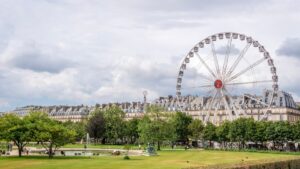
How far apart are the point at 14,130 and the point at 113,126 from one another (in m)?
69.1

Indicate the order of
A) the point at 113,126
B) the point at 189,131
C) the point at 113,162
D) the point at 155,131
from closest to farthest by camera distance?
the point at 113,162, the point at 155,131, the point at 189,131, the point at 113,126

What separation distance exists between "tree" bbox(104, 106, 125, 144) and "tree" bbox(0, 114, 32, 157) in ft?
218

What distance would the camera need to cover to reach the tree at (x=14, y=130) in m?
75.2

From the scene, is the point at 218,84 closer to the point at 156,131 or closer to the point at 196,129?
the point at 156,131

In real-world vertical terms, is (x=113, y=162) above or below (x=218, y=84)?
below

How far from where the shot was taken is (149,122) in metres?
108

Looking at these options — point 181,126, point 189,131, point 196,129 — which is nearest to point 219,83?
point 196,129

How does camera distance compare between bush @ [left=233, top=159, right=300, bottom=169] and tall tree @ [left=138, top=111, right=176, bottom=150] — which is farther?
tall tree @ [left=138, top=111, right=176, bottom=150]

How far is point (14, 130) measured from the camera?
75.6m

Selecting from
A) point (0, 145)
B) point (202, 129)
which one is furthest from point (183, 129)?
point (0, 145)

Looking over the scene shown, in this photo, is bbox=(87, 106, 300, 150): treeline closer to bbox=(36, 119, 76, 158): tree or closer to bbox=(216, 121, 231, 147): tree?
bbox=(216, 121, 231, 147): tree

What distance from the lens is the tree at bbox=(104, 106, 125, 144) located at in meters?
144

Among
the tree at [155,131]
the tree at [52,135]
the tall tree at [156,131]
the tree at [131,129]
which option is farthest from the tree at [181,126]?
the tree at [52,135]

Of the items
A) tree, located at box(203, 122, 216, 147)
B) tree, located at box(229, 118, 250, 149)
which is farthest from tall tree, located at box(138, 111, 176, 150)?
tree, located at box(203, 122, 216, 147)
